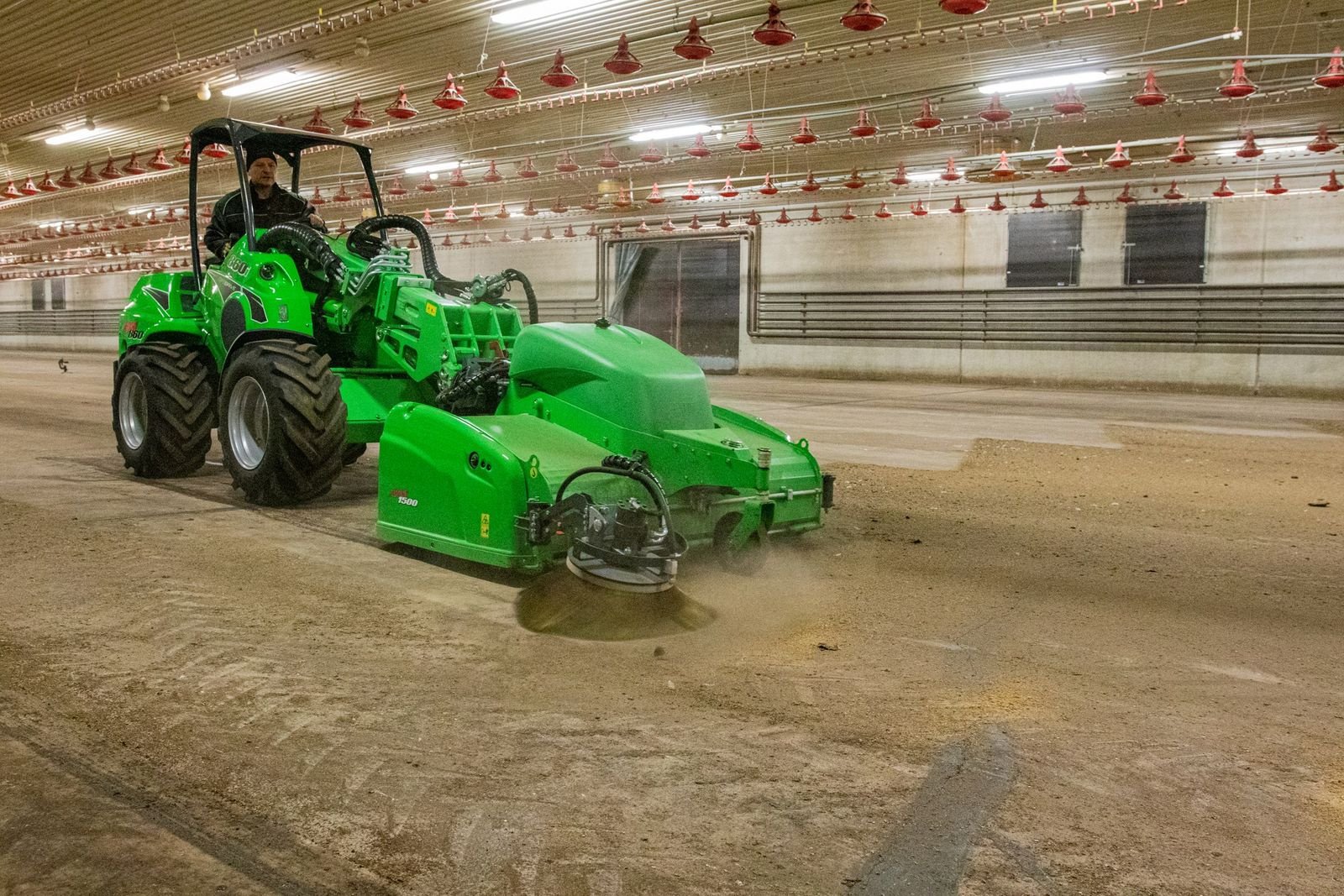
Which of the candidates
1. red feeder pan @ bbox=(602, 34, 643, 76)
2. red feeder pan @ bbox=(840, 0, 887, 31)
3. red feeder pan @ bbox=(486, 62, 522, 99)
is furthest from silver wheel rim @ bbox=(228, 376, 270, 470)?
red feeder pan @ bbox=(840, 0, 887, 31)

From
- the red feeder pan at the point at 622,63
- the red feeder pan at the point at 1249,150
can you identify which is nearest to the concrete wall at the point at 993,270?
the red feeder pan at the point at 1249,150

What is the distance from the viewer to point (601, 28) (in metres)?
13.3

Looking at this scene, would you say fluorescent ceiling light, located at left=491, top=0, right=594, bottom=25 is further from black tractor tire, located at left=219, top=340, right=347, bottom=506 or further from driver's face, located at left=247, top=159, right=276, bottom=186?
black tractor tire, located at left=219, top=340, right=347, bottom=506

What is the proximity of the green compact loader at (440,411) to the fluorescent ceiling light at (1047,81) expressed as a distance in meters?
9.55

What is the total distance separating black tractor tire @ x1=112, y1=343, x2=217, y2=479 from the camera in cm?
778

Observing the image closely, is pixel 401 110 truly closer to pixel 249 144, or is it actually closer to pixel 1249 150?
pixel 249 144

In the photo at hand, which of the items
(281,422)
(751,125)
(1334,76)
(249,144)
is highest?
(751,125)

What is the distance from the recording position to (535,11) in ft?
41.4

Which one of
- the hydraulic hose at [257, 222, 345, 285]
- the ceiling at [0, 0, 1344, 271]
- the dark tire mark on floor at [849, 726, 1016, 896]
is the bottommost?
the dark tire mark on floor at [849, 726, 1016, 896]

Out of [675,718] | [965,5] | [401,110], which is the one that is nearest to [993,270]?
[401,110]

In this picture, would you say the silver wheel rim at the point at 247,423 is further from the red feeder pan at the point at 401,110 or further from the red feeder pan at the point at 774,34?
the red feeder pan at the point at 401,110

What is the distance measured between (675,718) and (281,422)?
387cm

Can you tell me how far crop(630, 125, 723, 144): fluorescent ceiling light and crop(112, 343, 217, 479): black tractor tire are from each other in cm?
1139

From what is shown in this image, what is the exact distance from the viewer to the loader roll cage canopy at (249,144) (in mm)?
7266
